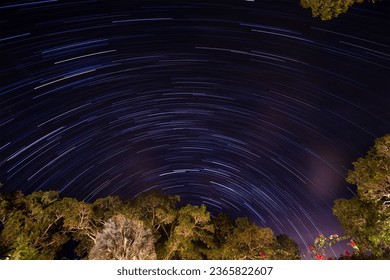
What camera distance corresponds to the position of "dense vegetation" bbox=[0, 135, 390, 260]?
7156 millimetres

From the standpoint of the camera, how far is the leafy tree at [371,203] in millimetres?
6912

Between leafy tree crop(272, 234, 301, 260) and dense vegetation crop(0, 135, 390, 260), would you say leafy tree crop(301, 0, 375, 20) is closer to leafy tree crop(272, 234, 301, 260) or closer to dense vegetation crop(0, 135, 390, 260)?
dense vegetation crop(0, 135, 390, 260)

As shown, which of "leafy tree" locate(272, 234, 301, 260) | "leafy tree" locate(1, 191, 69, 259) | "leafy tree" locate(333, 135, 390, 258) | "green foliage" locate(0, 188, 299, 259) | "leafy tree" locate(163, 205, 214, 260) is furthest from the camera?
"leafy tree" locate(272, 234, 301, 260)

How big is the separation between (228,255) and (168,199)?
307cm

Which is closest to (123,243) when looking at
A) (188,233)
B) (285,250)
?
(188,233)

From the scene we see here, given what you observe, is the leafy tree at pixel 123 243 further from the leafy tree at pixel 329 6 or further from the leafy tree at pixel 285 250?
the leafy tree at pixel 329 6

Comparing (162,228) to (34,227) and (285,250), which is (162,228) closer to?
(34,227)

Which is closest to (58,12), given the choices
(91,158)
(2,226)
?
(91,158)

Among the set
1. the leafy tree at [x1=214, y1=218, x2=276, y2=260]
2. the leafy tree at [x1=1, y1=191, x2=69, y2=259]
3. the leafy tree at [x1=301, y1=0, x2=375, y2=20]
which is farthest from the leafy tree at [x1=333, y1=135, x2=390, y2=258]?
the leafy tree at [x1=1, y1=191, x2=69, y2=259]

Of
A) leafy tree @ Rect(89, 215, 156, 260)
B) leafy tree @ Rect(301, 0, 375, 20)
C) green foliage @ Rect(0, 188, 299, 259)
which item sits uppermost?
leafy tree @ Rect(301, 0, 375, 20)

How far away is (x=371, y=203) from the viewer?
745 cm

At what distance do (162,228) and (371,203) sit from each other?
24.2ft

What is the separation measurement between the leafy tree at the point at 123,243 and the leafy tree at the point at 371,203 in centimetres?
538

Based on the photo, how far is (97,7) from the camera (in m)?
6.44
